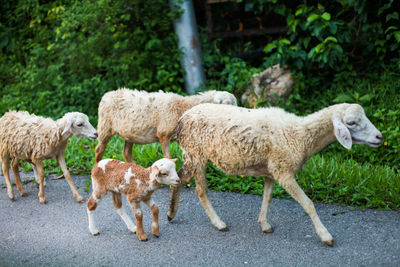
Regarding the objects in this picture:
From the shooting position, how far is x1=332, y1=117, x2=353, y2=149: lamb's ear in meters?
3.99

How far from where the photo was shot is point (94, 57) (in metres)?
8.59

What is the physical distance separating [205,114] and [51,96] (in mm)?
5776

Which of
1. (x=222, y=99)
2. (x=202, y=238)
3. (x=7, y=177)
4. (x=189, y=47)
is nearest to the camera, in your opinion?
(x=202, y=238)

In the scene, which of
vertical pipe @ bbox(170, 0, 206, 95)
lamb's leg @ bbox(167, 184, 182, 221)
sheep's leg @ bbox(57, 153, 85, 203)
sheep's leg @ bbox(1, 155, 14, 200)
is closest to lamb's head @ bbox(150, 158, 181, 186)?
lamb's leg @ bbox(167, 184, 182, 221)

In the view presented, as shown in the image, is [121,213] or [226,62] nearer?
[121,213]

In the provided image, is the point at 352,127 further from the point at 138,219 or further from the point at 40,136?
the point at 40,136

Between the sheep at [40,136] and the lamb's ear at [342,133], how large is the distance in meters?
2.88

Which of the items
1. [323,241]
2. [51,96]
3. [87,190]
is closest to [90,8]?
[51,96]

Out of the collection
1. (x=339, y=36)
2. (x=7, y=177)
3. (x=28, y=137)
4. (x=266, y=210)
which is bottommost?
(x=266, y=210)

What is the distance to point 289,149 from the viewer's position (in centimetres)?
412

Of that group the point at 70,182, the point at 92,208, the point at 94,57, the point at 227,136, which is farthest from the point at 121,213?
the point at 94,57

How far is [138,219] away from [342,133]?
A: 2.15m

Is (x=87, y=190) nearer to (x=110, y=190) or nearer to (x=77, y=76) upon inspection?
(x=110, y=190)

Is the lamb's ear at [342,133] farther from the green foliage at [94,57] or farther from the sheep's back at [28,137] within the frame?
the green foliage at [94,57]
